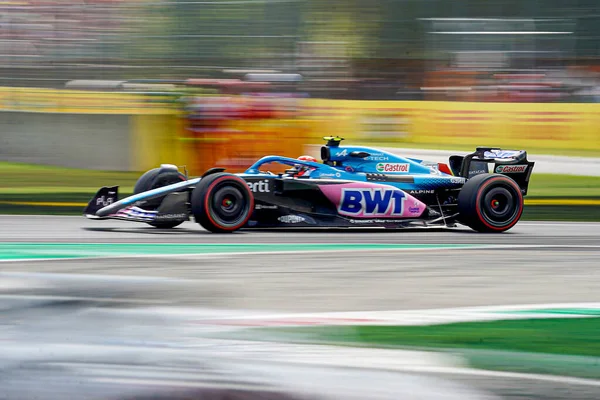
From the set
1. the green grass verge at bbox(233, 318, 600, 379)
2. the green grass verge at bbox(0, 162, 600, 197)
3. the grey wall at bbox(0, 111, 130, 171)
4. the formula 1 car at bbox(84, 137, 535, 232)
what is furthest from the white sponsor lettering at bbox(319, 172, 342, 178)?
the grey wall at bbox(0, 111, 130, 171)

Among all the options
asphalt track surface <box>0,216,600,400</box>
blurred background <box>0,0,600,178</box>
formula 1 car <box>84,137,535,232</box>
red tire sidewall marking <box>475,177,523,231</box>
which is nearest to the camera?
asphalt track surface <box>0,216,600,400</box>

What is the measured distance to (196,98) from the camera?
15156 millimetres

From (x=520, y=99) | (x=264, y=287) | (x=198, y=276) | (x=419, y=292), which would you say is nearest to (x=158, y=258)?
(x=198, y=276)

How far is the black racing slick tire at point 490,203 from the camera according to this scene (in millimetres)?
9312

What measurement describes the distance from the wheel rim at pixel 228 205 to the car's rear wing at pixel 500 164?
2770mm

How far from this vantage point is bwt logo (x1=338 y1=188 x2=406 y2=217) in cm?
904

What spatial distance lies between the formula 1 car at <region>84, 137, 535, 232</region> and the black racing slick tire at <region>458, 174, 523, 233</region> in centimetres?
1

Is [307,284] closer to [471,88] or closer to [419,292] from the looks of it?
[419,292]

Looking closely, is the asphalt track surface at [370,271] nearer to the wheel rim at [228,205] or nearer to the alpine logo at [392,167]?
the wheel rim at [228,205]

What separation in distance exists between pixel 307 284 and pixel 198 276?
2.60 feet

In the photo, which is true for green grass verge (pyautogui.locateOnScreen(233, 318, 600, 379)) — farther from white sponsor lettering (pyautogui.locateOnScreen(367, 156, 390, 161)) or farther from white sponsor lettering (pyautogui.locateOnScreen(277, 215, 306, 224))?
white sponsor lettering (pyautogui.locateOnScreen(367, 156, 390, 161))

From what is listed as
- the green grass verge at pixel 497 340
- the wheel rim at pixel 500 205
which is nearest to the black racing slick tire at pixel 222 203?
the wheel rim at pixel 500 205

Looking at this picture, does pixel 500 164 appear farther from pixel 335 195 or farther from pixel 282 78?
pixel 282 78

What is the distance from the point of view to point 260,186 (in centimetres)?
885
